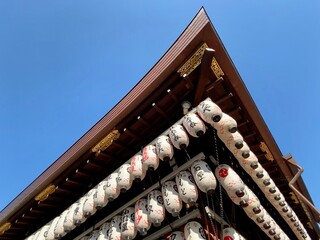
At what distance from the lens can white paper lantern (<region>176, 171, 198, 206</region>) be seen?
190 inches

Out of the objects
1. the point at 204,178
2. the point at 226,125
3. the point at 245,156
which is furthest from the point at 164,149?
the point at 245,156

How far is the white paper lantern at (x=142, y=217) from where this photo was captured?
509cm

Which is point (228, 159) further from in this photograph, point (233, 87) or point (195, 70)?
point (195, 70)

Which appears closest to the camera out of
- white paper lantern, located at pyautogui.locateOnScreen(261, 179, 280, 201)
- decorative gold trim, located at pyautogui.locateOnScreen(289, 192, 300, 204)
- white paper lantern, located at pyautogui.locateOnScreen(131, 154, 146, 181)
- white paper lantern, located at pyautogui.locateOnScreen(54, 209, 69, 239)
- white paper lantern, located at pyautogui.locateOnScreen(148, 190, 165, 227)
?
white paper lantern, located at pyautogui.locateOnScreen(148, 190, 165, 227)

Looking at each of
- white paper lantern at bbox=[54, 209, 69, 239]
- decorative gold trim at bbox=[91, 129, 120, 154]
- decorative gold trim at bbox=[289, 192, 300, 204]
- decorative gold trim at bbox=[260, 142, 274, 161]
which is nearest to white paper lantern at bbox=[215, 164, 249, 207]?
decorative gold trim at bbox=[260, 142, 274, 161]

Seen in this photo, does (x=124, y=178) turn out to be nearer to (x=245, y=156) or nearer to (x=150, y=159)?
(x=150, y=159)

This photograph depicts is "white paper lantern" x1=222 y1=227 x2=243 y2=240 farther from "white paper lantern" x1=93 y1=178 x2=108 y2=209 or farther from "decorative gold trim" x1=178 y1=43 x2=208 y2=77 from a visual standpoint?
"decorative gold trim" x1=178 y1=43 x2=208 y2=77

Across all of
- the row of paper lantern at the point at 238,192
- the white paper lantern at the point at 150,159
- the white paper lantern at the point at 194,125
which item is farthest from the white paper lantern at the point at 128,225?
the white paper lantern at the point at 194,125

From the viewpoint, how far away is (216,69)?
5742mm

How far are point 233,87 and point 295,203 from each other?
6043 millimetres

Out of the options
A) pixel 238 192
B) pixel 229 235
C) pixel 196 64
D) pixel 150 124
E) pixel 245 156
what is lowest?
pixel 229 235

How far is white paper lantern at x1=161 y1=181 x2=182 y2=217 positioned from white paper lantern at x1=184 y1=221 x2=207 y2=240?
0.31m

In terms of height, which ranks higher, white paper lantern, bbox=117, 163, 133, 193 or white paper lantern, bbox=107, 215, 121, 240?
white paper lantern, bbox=117, 163, 133, 193

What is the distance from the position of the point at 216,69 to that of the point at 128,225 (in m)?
3.70
